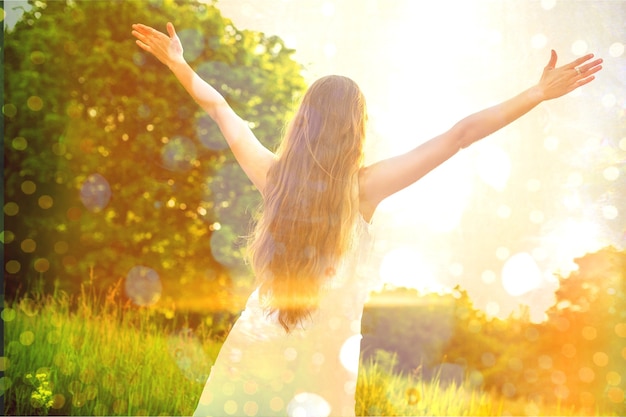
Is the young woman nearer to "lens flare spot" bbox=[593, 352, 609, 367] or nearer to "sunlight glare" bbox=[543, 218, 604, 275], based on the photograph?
"sunlight glare" bbox=[543, 218, 604, 275]

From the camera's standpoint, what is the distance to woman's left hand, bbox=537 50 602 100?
1.99m

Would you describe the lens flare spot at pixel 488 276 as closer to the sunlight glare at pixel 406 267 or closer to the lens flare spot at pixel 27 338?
the sunlight glare at pixel 406 267

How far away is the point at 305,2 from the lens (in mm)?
3859

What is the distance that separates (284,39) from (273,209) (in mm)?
2573

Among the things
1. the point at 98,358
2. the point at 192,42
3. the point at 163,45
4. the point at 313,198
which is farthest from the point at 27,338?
the point at 313,198

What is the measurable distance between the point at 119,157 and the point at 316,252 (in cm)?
269

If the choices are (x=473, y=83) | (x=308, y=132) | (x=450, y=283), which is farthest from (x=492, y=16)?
(x=308, y=132)

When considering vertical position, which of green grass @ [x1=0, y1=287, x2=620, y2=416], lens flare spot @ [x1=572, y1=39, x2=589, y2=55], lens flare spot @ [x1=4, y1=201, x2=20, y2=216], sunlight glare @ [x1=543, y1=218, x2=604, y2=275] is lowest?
green grass @ [x1=0, y1=287, x2=620, y2=416]

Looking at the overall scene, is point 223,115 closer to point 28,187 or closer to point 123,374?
point 123,374

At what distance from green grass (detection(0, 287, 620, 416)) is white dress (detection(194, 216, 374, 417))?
194 centimetres

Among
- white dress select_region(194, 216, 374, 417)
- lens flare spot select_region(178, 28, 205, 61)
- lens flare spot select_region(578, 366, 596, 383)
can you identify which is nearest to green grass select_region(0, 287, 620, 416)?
lens flare spot select_region(578, 366, 596, 383)

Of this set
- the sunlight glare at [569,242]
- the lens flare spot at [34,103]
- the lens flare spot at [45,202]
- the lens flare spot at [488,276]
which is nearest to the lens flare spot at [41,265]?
the lens flare spot at [45,202]

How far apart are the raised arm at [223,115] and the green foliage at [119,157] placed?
6.07 ft

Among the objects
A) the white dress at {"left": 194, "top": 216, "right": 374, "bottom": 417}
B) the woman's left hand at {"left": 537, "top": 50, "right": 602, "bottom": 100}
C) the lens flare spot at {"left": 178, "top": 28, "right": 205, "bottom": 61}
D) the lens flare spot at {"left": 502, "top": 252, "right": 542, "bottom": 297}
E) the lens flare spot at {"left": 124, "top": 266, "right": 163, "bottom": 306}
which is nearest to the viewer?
the white dress at {"left": 194, "top": 216, "right": 374, "bottom": 417}
